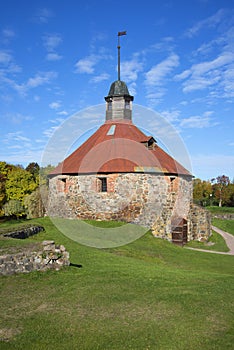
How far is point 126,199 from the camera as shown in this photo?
20750 millimetres

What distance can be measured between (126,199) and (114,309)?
13.7 metres

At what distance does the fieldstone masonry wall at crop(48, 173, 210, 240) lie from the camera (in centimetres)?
2080

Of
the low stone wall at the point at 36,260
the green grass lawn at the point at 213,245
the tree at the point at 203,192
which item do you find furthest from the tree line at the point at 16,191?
the tree at the point at 203,192

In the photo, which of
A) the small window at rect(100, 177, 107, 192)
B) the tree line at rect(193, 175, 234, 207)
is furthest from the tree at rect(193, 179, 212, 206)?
the small window at rect(100, 177, 107, 192)

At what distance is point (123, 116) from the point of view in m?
25.8

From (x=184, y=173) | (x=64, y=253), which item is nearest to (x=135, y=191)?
(x=184, y=173)

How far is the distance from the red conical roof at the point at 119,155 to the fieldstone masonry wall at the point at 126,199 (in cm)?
49

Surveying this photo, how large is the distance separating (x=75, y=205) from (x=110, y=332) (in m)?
16.3

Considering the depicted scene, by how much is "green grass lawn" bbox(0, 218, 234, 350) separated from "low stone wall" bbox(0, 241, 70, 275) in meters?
0.23

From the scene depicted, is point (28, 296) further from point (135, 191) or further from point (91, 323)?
point (135, 191)

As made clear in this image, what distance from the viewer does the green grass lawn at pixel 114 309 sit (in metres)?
5.75

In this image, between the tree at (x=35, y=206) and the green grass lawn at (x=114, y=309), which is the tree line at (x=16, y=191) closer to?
the tree at (x=35, y=206)

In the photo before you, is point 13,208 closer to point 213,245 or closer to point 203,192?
point 213,245

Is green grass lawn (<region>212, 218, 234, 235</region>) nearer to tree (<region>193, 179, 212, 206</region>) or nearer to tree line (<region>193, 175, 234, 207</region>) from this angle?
tree line (<region>193, 175, 234, 207</region>)
